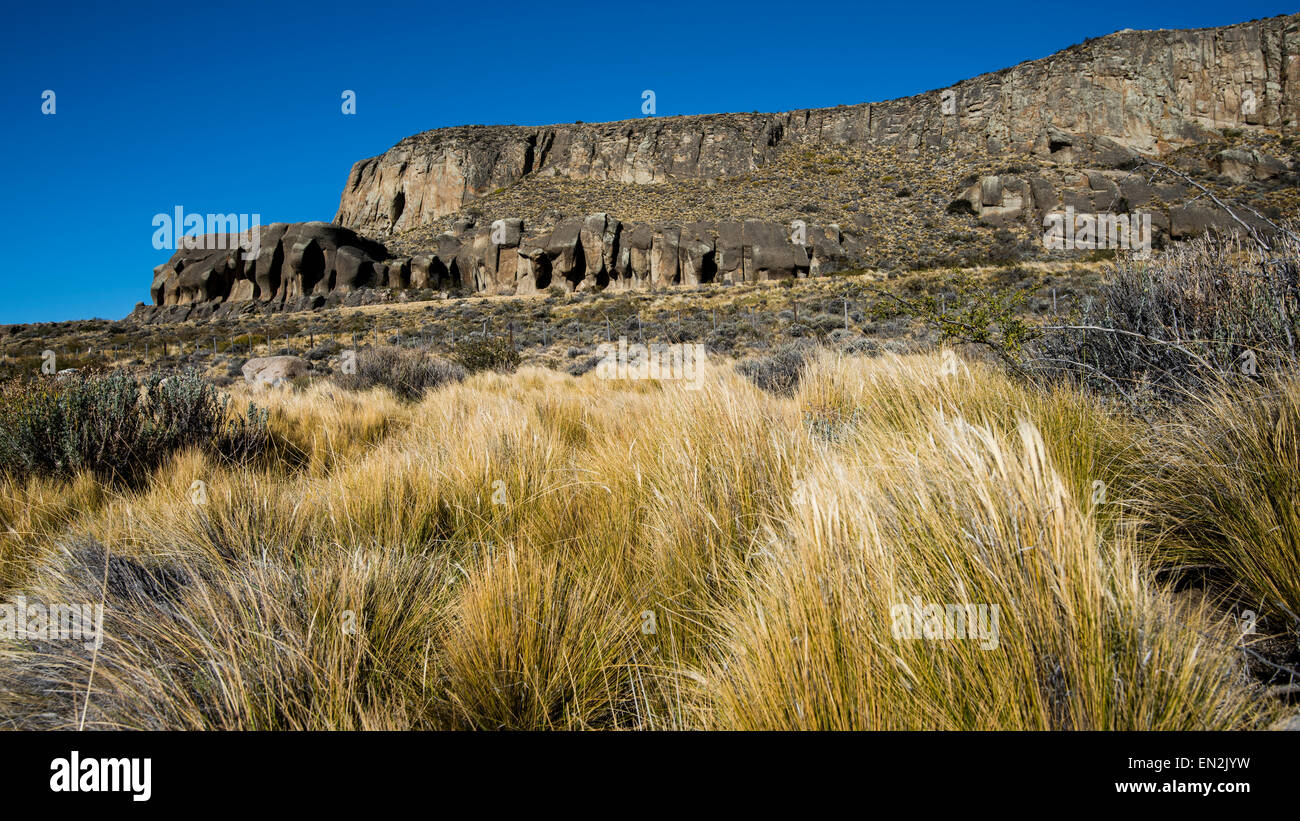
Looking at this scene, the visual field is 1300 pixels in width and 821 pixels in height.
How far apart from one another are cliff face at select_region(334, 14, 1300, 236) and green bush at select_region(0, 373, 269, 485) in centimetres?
6089

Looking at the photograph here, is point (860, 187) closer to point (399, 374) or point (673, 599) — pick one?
point (399, 374)

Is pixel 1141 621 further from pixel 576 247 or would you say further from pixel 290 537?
pixel 576 247

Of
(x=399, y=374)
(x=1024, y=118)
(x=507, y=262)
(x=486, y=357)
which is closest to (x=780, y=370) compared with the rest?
(x=399, y=374)

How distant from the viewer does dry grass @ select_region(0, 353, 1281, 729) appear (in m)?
1.02

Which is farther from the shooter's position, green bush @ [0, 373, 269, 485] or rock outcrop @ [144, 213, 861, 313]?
rock outcrop @ [144, 213, 861, 313]

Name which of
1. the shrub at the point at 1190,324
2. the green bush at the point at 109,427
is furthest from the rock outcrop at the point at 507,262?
the green bush at the point at 109,427

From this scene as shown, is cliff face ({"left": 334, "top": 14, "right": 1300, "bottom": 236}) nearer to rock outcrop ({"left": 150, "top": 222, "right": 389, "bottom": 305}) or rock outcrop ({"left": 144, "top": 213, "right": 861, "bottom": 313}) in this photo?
rock outcrop ({"left": 144, "top": 213, "right": 861, "bottom": 313})

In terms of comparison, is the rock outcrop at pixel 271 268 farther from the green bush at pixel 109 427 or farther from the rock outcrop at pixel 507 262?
the green bush at pixel 109 427

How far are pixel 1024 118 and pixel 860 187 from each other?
1828cm

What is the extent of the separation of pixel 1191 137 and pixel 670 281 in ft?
161

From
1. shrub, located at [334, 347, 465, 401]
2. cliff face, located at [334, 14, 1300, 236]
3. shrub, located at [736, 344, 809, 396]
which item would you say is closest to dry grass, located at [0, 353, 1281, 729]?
shrub, located at [736, 344, 809, 396]
